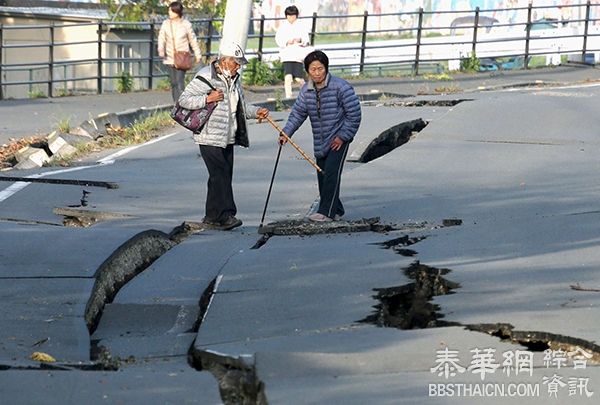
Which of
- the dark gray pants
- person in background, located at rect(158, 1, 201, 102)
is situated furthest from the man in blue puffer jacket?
the dark gray pants

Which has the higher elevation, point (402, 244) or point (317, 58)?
point (317, 58)

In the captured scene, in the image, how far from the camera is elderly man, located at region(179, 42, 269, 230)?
1095 centimetres

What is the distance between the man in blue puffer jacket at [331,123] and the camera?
11.2 meters

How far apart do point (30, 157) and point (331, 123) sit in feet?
21.0

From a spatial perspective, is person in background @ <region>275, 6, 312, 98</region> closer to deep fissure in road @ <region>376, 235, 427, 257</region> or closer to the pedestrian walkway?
the pedestrian walkway

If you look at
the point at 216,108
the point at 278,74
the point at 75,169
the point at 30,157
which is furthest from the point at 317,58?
the point at 278,74

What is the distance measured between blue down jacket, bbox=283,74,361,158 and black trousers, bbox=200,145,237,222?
640mm

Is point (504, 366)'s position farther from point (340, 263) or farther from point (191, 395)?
point (340, 263)

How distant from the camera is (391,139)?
17.0 m

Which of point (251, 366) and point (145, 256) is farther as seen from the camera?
point (145, 256)

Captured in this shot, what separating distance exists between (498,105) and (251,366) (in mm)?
14215

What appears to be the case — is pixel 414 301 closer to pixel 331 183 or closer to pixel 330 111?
pixel 331 183

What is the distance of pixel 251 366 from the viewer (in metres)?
6.28

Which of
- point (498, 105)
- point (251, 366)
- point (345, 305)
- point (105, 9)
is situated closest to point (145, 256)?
point (345, 305)
